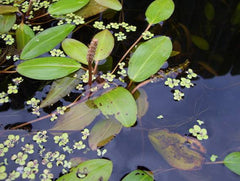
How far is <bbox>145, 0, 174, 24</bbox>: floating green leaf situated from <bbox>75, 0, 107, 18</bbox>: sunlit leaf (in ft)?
0.94

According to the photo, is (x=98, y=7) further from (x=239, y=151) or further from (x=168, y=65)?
(x=239, y=151)

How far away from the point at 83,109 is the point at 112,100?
146 millimetres

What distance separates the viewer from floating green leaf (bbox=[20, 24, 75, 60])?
134 centimetres

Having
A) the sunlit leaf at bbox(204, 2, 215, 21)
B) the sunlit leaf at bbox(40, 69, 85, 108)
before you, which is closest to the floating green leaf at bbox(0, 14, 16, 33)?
the sunlit leaf at bbox(40, 69, 85, 108)

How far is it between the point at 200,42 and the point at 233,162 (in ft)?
2.46

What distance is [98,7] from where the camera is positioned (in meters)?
1.66

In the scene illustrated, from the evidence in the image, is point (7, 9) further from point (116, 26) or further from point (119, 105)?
point (119, 105)

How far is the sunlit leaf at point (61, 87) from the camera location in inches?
49.9

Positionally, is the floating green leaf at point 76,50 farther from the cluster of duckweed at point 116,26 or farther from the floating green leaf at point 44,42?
the cluster of duckweed at point 116,26

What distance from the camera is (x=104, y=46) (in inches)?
54.5

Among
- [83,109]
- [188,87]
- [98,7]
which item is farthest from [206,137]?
[98,7]

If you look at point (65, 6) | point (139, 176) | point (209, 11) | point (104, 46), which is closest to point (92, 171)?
point (139, 176)

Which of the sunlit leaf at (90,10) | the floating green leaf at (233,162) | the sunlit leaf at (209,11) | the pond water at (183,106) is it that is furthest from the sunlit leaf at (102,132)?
the sunlit leaf at (209,11)

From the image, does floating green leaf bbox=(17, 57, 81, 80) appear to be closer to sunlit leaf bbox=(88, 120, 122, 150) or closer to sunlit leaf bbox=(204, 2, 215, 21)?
sunlit leaf bbox=(88, 120, 122, 150)
